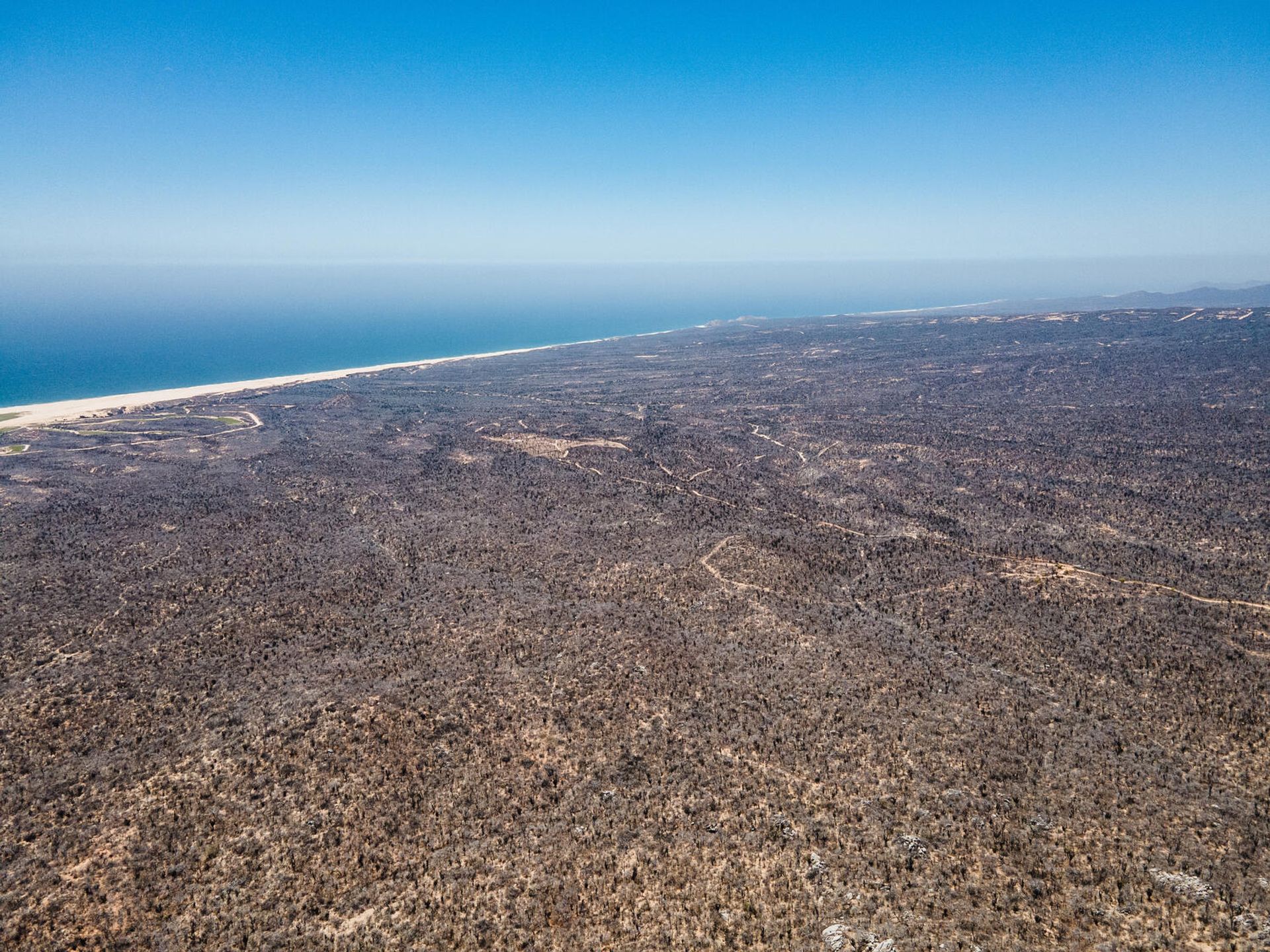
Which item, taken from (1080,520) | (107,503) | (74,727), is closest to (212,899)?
(74,727)

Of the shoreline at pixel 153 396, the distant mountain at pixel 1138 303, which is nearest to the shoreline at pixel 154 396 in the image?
the shoreline at pixel 153 396

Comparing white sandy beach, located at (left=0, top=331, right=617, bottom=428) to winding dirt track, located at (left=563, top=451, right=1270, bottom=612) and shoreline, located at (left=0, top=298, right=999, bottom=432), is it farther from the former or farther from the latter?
winding dirt track, located at (left=563, top=451, right=1270, bottom=612)

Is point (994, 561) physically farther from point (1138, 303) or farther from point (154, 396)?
point (1138, 303)

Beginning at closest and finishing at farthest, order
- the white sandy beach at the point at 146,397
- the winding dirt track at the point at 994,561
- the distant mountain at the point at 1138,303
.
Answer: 1. the winding dirt track at the point at 994,561
2. the white sandy beach at the point at 146,397
3. the distant mountain at the point at 1138,303

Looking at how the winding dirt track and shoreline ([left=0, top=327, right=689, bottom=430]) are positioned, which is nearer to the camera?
the winding dirt track

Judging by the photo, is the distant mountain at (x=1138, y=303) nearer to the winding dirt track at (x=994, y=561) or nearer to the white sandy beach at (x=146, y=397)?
the white sandy beach at (x=146, y=397)

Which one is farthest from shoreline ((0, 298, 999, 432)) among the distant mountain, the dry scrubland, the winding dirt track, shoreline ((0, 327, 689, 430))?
the distant mountain
